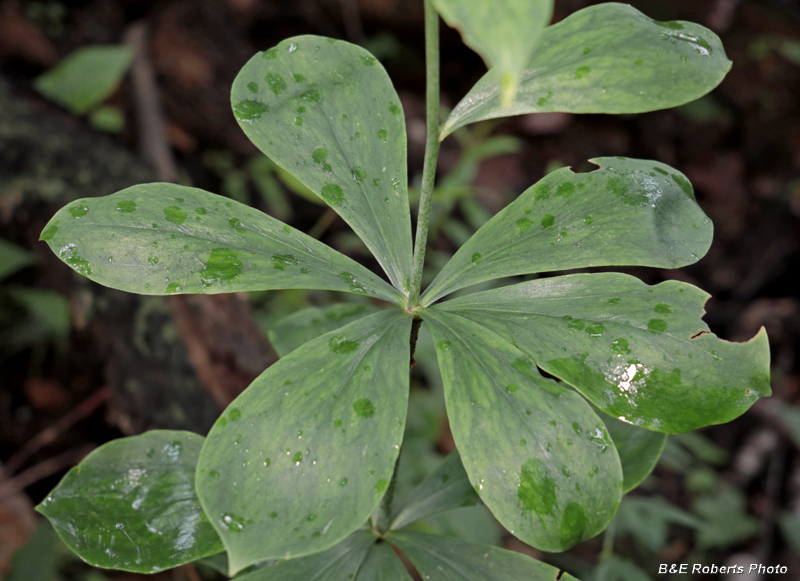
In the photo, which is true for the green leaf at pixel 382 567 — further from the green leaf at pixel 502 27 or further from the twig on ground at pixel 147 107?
the twig on ground at pixel 147 107

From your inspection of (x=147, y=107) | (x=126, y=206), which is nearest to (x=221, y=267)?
(x=126, y=206)

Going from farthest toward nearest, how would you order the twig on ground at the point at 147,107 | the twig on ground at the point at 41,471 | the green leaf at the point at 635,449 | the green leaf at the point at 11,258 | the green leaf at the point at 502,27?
the twig on ground at the point at 147,107 → the green leaf at the point at 11,258 → the twig on ground at the point at 41,471 → the green leaf at the point at 635,449 → the green leaf at the point at 502,27

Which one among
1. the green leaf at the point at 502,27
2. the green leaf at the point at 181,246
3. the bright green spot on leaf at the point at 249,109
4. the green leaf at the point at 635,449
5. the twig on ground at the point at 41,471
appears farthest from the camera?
the twig on ground at the point at 41,471

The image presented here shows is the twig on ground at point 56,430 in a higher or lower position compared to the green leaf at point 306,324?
lower

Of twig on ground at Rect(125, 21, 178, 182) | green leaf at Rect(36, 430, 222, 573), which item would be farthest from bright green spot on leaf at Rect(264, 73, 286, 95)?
twig on ground at Rect(125, 21, 178, 182)

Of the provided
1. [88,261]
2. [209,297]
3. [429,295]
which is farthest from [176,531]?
[209,297]

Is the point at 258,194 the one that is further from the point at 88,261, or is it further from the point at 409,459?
the point at 88,261

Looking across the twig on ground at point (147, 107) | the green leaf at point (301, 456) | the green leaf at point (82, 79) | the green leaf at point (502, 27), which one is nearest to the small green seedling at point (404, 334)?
the green leaf at point (301, 456)
